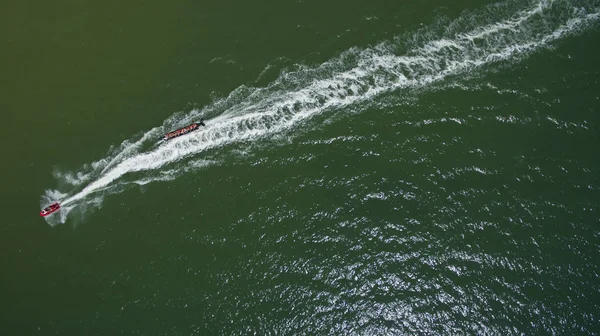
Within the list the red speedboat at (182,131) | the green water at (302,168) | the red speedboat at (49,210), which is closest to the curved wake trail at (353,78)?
the green water at (302,168)

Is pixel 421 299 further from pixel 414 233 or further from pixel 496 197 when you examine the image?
pixel 496 197

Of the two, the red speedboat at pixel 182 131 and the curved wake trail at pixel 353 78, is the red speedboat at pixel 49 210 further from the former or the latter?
the red speedboat at pixel 182 131

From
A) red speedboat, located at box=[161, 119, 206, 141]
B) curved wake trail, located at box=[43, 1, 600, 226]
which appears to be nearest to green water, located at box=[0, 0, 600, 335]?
curved wake trail, located at box=[43, 1, 600, 226]

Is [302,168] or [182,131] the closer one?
[302,168]

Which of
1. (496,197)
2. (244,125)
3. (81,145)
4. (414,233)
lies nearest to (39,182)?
(81,145)

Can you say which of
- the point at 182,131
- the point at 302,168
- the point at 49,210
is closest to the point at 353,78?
the point at 302,168

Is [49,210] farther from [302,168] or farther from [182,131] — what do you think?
[302,168]
